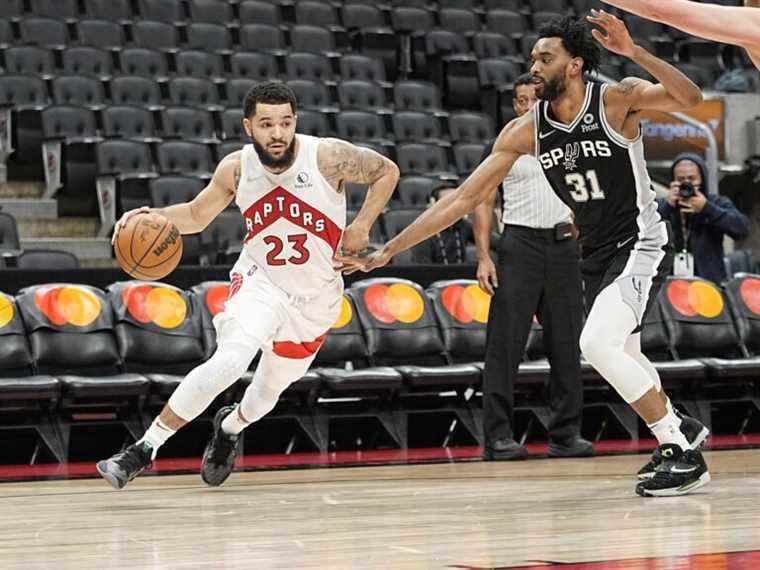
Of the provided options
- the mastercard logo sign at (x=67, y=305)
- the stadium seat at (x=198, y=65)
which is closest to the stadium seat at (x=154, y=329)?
the mastercard logo sign at (x=67, y=305)

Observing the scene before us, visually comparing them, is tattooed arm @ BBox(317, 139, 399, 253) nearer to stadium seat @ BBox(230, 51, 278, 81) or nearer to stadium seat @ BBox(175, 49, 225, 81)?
stadium seat @ BBox(175, 49, 225, 81)

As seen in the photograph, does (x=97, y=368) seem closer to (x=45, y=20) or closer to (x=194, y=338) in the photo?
(x=194, y=338)

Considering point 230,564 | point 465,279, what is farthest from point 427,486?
point 465,279

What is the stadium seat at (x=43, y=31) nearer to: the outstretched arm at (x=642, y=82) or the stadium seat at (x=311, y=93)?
the stadium seat at (x=311, y=93)

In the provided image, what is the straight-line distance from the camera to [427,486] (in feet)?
18.7

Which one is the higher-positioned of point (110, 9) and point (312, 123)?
point (110, 9)

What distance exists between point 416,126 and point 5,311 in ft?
21.2

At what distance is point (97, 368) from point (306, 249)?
2206mm

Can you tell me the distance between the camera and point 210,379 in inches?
210

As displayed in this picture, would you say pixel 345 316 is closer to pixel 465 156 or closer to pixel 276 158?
pixel 276 158

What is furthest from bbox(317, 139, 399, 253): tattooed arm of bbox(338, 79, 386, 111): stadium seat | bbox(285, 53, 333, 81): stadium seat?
bbox(285, 53, 333, 81): stadium seat

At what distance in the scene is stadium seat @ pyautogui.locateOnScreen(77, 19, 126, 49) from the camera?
43.3ft

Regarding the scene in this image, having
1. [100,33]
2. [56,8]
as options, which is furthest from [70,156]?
[56,8]

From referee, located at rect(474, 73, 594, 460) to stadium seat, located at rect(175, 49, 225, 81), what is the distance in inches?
253
